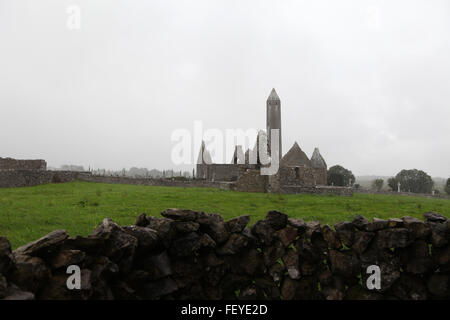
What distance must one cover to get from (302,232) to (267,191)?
19537mm

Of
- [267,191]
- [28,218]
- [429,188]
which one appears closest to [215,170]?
[267,191]

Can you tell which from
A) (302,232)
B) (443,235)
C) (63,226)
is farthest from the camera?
(63,226)

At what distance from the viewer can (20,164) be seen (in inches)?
1353

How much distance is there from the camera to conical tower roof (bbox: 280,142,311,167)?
146 ft

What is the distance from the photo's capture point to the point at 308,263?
4977 mm

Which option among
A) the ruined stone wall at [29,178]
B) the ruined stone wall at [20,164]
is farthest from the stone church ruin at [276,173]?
the ruined stone wall at [20,164]

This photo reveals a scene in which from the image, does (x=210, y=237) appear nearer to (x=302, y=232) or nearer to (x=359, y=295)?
(x=302, y=232)

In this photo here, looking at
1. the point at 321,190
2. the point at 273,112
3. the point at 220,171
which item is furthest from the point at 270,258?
the point at 273,112

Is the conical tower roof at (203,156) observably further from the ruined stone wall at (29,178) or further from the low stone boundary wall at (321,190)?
the low stone boundary wall at (321,190)

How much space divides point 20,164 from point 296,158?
3449cm

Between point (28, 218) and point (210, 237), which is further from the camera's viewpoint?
point (28, 218)

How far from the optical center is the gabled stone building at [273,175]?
24922 mm

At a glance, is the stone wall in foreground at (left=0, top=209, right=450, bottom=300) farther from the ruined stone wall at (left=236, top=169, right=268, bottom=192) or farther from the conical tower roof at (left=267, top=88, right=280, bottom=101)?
the conical tower roof at (left=267, top=88, right=280, bottom=101)

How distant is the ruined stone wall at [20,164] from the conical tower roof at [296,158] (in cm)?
3056
